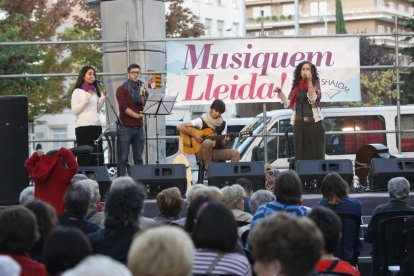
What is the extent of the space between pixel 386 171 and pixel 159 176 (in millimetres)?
2520

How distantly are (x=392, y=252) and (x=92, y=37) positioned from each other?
28.1 m

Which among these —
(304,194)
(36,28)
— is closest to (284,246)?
(304,194)

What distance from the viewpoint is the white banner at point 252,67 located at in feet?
47.2

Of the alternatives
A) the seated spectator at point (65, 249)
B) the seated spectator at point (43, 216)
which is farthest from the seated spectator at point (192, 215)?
the seated spectator at point (65, 249)

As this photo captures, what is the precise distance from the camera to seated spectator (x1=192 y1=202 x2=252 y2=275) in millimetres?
5785

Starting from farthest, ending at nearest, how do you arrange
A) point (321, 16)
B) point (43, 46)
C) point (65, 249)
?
1. point (321, 16)
2. point (43, 46)
3. point (65, 249)

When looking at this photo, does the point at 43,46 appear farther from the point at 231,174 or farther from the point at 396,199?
the point at 396,199

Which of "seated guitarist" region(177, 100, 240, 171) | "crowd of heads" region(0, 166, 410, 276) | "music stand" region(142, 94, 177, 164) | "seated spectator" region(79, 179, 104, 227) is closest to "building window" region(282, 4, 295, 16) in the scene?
"seated guitarist" region(177, 100, 240, 171)

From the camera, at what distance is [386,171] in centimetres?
1193

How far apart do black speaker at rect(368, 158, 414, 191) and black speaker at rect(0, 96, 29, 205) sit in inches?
150

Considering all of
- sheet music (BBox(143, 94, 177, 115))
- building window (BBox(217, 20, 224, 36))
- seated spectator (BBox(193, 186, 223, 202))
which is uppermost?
building window (BBox(217, 20, 224, 36))

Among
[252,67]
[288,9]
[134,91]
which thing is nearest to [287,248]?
[134,91]

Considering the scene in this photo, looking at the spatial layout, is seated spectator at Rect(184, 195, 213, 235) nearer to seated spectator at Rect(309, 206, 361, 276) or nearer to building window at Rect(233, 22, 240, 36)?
seated spectator at Rect(309, 206, 361, 276)

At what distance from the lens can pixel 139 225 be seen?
6.79m
